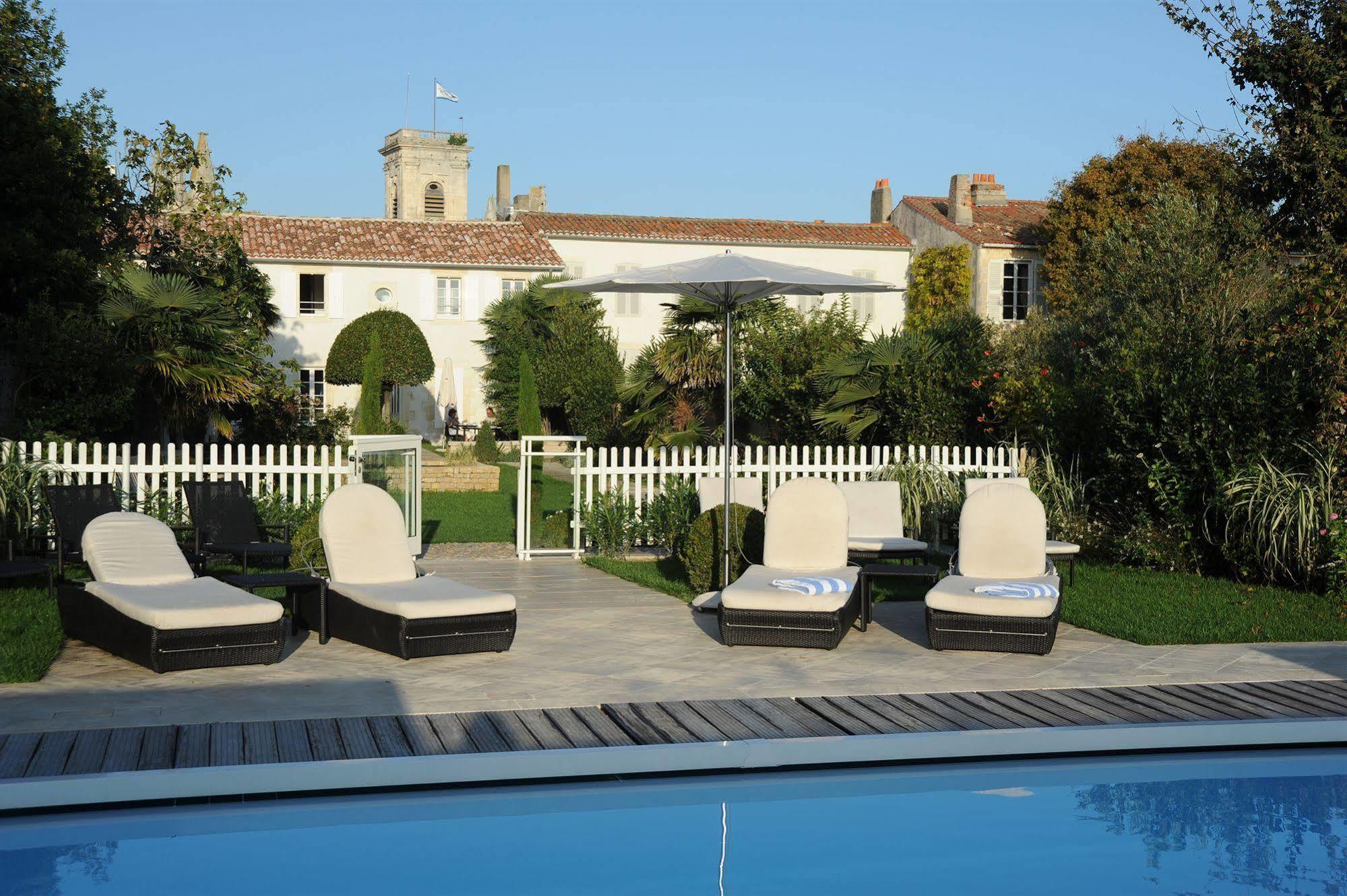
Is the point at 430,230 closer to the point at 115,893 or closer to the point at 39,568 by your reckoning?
the point at 39,568

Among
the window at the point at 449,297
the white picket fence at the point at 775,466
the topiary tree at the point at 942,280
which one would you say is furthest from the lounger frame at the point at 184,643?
the window at the point at 449,297

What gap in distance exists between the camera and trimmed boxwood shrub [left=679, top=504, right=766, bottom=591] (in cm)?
1044

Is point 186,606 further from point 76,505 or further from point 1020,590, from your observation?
point 1020,590

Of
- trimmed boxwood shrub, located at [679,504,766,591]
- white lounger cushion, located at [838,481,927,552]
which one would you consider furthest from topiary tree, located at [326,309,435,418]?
trimmed boxwood shrub, located at [679,504,766,591]

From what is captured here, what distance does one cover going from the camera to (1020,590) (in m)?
8.31

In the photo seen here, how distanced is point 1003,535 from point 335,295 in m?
34.0

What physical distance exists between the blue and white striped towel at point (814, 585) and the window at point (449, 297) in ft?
110

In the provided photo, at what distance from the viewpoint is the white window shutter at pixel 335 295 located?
132ft

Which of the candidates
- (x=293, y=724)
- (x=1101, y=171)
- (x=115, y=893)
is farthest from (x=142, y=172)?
(x=1101, y=171)

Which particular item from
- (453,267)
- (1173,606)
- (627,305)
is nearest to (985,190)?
A: (627,305)

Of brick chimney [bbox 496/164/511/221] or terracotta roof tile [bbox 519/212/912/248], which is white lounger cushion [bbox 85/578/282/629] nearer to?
terracotta roof tile [bbox 519/212/912/248]

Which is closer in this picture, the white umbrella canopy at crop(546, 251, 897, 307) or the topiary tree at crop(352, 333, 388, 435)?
the white umbrella canopy at crop(546, 251, 897, 307)

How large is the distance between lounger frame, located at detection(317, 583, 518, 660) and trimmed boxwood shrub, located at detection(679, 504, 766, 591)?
2640 mm

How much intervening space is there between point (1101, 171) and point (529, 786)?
31.6m
